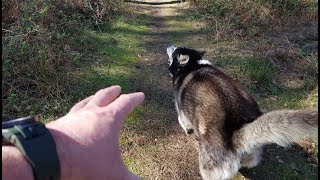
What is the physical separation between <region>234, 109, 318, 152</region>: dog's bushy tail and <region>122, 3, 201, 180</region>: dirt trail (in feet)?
2.90

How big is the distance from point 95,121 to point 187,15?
6.77 metres

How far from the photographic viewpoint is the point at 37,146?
3.21 ft

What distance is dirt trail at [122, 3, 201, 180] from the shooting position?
377 cm

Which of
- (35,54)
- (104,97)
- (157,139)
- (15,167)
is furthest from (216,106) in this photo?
(15,167)

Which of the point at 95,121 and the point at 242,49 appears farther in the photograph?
the point at 242,49

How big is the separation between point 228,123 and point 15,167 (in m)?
2.50

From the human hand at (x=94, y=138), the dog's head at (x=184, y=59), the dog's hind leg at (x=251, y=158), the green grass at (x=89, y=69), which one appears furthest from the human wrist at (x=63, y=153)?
the dog's head at (x=184, y=59)

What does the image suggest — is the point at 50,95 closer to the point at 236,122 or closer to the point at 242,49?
the point at 236,122

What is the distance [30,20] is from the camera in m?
5.05

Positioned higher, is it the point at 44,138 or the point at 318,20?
the point at 44,138

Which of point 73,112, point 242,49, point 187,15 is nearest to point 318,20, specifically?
point 242,49

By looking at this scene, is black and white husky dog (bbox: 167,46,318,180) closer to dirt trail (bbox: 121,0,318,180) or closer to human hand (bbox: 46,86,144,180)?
dirt trail (bbox: 121,0,318,180)

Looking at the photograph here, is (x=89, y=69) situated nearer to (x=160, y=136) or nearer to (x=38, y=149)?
(x=160, y=136)

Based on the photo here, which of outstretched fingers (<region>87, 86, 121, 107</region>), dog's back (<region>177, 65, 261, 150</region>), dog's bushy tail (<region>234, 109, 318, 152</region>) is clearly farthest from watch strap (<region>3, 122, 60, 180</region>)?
dog's back (<region>177, 65, 261, 150</region>)
